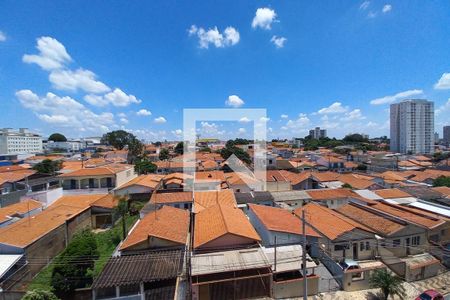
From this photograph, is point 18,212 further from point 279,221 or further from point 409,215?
point 409,215

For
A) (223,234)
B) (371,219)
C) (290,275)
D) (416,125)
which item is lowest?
(290,275)

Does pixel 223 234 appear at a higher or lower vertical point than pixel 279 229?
higher

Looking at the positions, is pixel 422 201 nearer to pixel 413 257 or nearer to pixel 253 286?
pixel 413 257

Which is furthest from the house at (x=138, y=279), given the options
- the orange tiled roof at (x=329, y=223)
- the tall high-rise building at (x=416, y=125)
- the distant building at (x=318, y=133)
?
the distant building at (x=318, y=133)

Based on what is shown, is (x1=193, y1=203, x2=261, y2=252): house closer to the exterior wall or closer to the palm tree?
the exterior wall

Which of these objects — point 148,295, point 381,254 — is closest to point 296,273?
point 381,254

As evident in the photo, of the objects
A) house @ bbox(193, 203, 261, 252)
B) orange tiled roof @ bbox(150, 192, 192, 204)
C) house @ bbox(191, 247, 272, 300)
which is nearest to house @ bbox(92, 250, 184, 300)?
house @ bbox(191, 247, 272, 300)

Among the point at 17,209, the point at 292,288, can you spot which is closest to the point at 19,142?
the point at 17,209

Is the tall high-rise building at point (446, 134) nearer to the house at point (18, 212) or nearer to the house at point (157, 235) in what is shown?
the house at point (157, 235)
